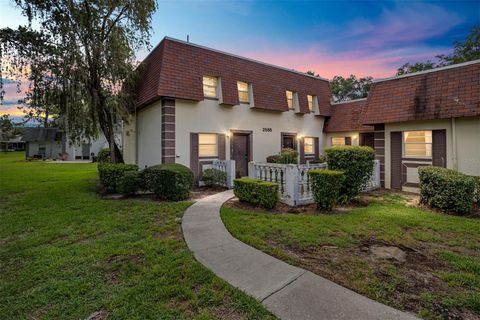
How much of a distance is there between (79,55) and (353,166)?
421 inches

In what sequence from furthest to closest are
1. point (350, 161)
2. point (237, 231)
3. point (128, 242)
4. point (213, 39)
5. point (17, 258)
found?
1. point (213, 39)
2. point (350, 161)
3. point (237, 231)
4. point (128, 242)
5. point (17, 258)

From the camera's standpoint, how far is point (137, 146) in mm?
13062

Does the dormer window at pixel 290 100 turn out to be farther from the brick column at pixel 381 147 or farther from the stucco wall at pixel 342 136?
the brick column at pixel 381 147

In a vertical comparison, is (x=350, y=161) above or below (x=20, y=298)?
above

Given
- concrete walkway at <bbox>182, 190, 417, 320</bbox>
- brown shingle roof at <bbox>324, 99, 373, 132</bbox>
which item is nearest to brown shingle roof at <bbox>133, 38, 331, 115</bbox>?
brown shingle roof at <bbox>324, 99, 373, 132</bbox>

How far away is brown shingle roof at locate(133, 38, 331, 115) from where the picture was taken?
9.80 metres

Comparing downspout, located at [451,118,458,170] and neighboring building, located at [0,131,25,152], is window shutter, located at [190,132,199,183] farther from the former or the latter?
neighboring building, located at [0,131,25,152]

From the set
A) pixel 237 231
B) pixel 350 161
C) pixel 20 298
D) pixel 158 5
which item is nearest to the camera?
pixel 20 298

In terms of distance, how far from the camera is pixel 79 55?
870 cm

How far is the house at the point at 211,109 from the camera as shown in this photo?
32.6ft

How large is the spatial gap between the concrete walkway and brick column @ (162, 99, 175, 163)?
5908mm

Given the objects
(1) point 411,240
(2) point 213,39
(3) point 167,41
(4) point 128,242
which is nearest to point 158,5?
(3) point 167,41

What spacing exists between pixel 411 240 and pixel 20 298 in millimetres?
6145

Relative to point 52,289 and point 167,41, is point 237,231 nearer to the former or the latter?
point 52,289
